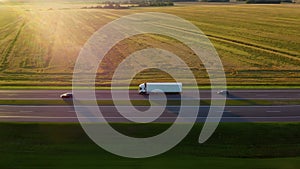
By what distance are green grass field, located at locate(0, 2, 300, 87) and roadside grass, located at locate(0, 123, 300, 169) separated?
53.3 feet

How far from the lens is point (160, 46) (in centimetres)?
7431

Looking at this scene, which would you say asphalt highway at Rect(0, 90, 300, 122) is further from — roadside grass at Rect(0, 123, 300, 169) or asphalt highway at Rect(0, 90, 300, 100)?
roadside grass at Rect(0, 123, 300, 169)

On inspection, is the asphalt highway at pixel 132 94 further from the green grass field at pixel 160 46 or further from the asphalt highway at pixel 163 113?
the green grass field at pixel 160 46

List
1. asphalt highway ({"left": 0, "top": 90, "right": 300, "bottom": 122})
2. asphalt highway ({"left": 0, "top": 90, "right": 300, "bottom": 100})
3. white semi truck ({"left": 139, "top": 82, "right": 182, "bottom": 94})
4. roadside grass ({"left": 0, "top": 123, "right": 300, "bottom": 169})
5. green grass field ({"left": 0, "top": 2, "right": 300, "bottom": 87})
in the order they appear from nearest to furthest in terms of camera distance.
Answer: roadside grass ({"left": 0, "top": 123, "right": 300, "bottom": 169}) < asphalt highway ({"left": 0, "top": 90, "right": 300, "bottom": 122}) < asphalt highway ({"left": 0, "top": 90, "right": 300, "bottom": 100}) < white semi truck ({"left": 139, "top": 82, "right": 182, "bottom": 94}) < green grass field ({"left": 0, "top": 2, "right": 300, "bottom": 87})

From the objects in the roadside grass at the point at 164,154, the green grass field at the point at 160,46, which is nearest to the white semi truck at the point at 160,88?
the green grass field at the point at 160,46

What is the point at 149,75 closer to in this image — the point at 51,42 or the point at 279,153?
the point at 279,153

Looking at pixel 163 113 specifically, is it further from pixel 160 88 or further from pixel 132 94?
pixel 132 94

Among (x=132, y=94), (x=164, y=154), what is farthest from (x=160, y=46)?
(x=164, y=154)

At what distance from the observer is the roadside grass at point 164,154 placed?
28.4m

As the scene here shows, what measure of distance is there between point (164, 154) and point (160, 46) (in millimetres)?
45682

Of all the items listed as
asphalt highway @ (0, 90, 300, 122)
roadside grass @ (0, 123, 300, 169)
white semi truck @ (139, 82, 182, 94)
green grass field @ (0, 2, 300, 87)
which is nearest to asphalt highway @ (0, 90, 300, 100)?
asphalt highway @ (0, 90, 300, 122)

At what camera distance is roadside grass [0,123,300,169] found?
28406mm

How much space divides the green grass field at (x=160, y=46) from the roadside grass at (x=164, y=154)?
16.2 meters

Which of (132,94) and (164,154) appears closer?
(164,154)
